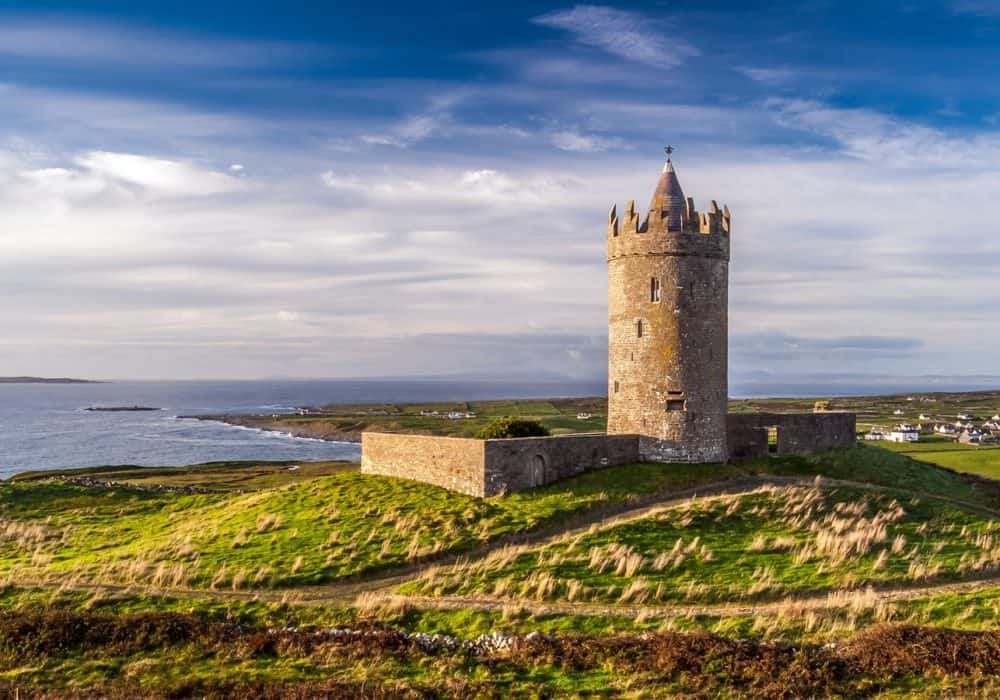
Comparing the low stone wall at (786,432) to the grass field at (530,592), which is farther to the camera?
the low stone wall at (786,432)

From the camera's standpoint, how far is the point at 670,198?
108 ft

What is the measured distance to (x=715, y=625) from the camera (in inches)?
688

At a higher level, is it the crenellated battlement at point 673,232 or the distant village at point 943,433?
the crenellated battlement at point 673,232

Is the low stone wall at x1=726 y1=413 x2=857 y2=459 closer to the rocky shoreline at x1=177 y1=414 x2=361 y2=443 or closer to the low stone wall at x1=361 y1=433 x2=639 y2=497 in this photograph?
the low stone wall at x1=361 y1=433 x2=639 y2=497

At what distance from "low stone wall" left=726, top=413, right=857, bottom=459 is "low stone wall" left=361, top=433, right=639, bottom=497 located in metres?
5.18

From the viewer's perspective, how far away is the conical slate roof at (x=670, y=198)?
107ft

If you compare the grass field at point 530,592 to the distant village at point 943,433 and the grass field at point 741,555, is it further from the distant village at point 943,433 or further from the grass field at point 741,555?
the distant village at point 943,433

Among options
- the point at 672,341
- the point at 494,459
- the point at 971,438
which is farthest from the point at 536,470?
the point at 971,438

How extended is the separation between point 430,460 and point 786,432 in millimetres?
16669

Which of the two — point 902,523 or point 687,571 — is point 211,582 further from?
point 902,523

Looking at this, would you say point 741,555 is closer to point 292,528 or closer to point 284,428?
point 292,528

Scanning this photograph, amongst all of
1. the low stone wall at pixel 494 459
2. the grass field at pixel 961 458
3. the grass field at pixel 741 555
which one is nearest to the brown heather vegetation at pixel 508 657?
the grass field at pixel 741 555

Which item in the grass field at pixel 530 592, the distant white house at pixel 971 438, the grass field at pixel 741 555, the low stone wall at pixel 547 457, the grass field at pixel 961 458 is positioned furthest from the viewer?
the distant white house at pixel 971 438

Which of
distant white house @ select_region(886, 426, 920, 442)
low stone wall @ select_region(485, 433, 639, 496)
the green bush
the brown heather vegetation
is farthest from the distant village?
the brown heather vegetation
